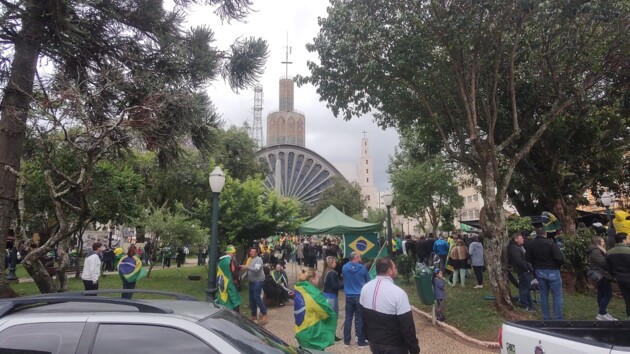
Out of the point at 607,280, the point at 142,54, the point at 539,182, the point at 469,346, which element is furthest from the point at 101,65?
the point at 539,182

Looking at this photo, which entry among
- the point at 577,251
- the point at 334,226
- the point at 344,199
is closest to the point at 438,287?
the point at 577,251

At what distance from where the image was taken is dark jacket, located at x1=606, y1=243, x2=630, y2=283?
7.01m

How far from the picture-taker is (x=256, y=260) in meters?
8.76

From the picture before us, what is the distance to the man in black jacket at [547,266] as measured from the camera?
7.64 metres

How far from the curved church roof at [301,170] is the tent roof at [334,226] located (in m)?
64.9

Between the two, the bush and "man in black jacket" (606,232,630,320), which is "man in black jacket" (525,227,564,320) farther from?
the bush

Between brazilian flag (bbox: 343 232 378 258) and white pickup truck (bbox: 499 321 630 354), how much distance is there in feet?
32.9

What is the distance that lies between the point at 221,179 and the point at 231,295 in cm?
238

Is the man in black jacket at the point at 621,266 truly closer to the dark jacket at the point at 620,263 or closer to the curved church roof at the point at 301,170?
the dark jacket at the point at 620,263

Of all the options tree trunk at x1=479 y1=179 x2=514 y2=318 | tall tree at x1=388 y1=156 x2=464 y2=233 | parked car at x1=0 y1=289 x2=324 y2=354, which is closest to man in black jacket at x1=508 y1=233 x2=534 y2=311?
tree trunk at x1=479 y1=179 x2=514 y2=318

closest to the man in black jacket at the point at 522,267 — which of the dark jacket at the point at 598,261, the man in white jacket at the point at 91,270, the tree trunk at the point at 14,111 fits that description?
the dark jacket at the point at 598,261

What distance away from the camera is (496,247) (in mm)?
8883

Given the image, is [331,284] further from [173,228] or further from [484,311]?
[173,228]

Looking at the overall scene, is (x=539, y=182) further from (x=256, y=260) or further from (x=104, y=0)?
(x=104, y=0)
